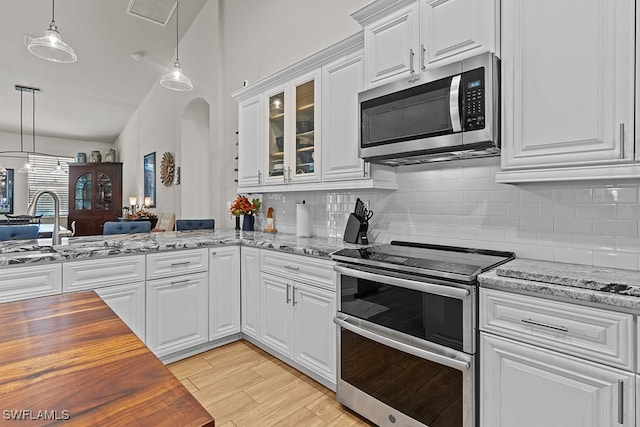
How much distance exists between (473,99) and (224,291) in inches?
89.5

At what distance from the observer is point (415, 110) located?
6.09ft

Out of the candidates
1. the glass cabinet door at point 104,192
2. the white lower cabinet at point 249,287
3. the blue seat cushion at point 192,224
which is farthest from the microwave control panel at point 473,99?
the glass cabinet door at point 104,192

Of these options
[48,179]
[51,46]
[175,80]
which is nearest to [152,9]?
[175,80]

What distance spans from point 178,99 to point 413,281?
560 cm

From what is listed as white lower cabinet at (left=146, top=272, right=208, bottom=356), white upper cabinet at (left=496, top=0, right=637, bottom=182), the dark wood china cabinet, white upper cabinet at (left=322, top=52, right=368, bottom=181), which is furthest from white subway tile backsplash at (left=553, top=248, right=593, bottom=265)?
the dark wood china cabinet

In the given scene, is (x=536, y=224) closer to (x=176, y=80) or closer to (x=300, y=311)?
(x=300, y=311)

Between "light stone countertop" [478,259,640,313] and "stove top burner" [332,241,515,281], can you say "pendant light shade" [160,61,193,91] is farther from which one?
"light stone countertop" [478,259,640,313]

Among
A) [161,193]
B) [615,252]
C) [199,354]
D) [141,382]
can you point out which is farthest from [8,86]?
[615,252]

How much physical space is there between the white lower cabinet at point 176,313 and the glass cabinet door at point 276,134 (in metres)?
1.07

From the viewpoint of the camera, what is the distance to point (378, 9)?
2.02 metres

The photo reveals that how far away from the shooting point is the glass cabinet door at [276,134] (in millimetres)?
2951

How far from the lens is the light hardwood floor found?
195 cm

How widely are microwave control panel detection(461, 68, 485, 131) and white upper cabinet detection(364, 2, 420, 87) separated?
336 mm

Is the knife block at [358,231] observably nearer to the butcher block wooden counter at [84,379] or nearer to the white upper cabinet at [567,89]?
the white upper cabinet at [567,89]
